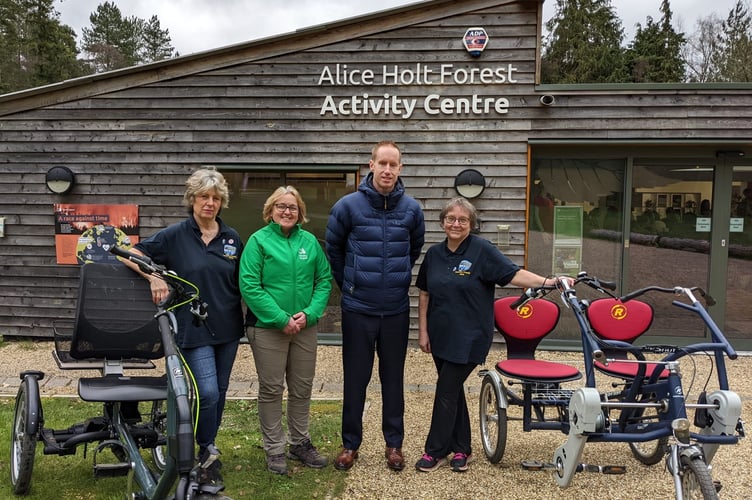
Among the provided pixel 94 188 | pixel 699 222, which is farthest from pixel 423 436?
Result: pixel 94 188

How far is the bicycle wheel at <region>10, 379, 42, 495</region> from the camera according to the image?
3131mm

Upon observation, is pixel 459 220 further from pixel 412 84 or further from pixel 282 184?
pixel 282 184

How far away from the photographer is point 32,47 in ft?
86.3

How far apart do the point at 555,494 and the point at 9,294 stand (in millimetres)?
6689

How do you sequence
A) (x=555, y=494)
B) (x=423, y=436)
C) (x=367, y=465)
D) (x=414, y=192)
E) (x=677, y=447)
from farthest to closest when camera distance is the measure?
(x=414, y=192) → (x=423, y=436) → (x=367, y=465) → (x=555, y=494) → (x=677, y=447)

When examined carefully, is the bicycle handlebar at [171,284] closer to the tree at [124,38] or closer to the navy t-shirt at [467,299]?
the navy t-shirt at [467,299]

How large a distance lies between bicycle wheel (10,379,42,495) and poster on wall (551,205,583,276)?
5457mm

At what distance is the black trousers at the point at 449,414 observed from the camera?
3555 mm

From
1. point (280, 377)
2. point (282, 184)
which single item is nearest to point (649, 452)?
point (280, 377)

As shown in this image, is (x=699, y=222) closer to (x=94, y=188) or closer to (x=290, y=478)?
(x=290, y=478)

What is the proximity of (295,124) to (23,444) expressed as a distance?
455cm

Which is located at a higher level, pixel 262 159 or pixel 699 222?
pixel 262 159

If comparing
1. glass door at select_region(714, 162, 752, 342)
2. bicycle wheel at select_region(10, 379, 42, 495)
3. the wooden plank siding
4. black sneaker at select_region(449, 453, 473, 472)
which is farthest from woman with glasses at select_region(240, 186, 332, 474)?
glass door at select_region(714, 162, 752, 342)

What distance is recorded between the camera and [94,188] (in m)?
7.03
